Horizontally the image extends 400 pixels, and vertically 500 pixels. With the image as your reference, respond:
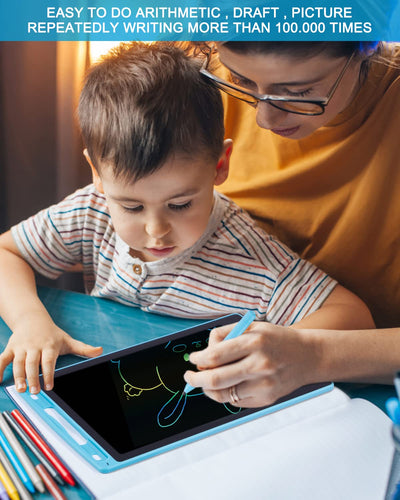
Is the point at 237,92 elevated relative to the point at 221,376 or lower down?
elevated

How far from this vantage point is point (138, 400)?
661mm

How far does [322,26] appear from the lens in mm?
764

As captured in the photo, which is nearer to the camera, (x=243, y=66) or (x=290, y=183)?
(x=243, y=66)

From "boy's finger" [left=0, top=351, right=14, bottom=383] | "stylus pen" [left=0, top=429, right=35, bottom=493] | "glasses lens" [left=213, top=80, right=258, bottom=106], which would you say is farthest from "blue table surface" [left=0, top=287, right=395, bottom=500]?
"glasses lens" [left=213, top=80, right=258, bottom=106]

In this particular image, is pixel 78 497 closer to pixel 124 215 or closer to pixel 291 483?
pixel 291 483

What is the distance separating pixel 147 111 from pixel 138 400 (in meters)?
0.37

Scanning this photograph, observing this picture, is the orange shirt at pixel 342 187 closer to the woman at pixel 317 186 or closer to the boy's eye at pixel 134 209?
the woman at pixel 317 186

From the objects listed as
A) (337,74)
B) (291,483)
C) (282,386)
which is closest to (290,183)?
(337,74)

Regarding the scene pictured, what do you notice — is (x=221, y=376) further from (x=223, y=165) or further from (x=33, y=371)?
(x=223, y=165)

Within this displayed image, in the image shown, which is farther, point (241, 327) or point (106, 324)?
point (106, 324)

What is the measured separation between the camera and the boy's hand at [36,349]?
69 cm

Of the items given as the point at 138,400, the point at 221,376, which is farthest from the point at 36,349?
the point at 221,376

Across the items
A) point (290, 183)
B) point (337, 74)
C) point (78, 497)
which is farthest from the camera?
point (290, 183)

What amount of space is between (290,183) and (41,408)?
0.58 meters
